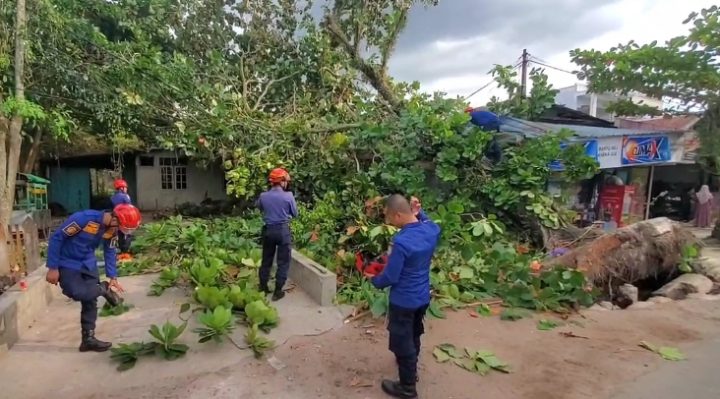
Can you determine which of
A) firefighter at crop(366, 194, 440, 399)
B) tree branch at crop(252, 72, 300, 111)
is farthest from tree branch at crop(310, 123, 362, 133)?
firefighter at crop(366, 194, 440, 399)

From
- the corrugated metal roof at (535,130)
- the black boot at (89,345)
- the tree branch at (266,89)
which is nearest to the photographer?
the black boot at (89,345)

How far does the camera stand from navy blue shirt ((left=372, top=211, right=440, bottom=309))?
11.1 feet

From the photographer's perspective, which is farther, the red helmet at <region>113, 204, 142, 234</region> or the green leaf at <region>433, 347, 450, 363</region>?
the green leaf at <region>433, 347, 450, 363</region>

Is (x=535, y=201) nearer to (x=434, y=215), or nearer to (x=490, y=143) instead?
(x=490, y=143)

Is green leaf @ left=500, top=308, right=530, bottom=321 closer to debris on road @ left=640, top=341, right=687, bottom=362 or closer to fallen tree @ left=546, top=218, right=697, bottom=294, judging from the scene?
debris on road @ left=640, top=341, right=687, bottom=362

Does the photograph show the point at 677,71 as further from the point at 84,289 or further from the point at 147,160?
the point at 147,160

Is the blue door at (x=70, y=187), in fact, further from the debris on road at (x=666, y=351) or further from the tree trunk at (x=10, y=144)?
the debris on road at (x=666, y=351)

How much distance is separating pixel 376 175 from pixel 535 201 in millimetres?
2920

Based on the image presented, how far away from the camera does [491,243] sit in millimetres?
7547

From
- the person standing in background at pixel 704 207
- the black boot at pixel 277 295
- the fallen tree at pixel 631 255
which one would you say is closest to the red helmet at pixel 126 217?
the black boot at pixel 277 295

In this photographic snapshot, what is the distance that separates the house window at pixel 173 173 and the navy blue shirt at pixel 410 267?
57.5 feet

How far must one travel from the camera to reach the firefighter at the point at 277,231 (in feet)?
18.1

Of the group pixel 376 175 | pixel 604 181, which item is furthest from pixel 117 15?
pixel 604 181

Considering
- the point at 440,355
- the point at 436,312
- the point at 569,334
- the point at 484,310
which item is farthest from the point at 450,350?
the point at 569,334
